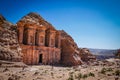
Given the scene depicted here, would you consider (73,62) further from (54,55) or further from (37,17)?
(37,17)

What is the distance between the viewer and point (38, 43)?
38.1 m

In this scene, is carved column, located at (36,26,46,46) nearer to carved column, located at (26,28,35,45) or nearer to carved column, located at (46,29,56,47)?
carved column, located at (26,28,35,45)

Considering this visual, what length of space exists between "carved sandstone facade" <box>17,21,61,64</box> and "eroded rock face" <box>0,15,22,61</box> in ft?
7.49

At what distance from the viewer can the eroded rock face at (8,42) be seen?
2714 cm

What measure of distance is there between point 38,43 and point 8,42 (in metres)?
9.71

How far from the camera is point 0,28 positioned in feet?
97.5

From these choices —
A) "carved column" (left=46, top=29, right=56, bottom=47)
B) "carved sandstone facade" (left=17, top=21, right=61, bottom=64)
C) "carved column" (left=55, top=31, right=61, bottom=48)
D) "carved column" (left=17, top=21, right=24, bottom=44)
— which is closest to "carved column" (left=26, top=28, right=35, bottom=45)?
"carved sandstone facade" (left=17, top=21, right=61, bottom=64)

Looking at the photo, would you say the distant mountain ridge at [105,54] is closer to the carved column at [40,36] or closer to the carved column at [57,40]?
the carved column at [57,40]

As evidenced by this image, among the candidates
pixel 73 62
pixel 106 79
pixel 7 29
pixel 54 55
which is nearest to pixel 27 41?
pixel 7 29

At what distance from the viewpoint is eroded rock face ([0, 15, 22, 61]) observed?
27138mm

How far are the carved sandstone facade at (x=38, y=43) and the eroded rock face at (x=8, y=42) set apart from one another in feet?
7.49

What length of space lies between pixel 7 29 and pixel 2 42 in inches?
149

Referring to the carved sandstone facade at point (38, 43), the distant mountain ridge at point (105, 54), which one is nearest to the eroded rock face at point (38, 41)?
the carved sandstone facade at point (38, 43)

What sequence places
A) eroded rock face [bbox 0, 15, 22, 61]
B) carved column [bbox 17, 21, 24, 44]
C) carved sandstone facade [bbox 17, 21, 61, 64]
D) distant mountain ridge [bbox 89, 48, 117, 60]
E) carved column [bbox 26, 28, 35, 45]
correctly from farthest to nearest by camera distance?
distant mountain ridge [bbox 89, 48, 117, 60], carved column [bbox 26, 28, 35, 45], carved sandstone facade [bbox 17, 21, 61, 64], carved column [bbox 17, 21, 24, 44], eroded rock face [bbox 0, 15, 22, 61]
